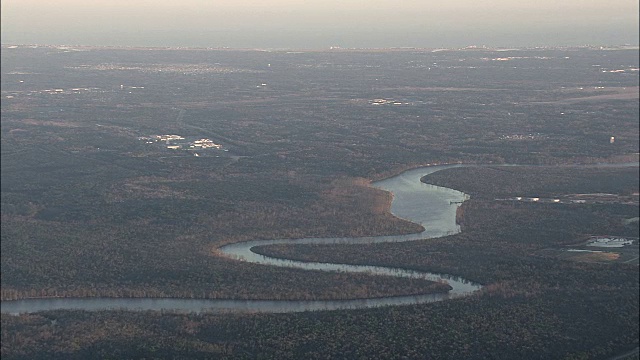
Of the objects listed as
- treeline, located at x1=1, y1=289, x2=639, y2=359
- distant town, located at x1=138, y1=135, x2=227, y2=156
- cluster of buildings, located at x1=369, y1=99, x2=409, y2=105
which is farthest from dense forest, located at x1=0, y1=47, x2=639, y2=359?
distant town, located at x1=138, y1=135, x2=227, y2=156

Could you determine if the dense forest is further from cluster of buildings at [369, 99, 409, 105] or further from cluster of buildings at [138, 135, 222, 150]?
cluster of buildings at [138, 135, 222, 150]

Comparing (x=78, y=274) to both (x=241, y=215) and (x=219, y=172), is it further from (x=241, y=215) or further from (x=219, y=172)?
(x=219, y=172)

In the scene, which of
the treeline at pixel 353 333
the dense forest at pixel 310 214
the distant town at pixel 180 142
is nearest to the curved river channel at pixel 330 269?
the dense forest at pixel 310 214

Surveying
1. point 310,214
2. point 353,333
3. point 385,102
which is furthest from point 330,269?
point 385,102

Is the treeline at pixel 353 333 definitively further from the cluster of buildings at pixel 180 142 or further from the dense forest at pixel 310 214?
the cluster of buildings at pixel 180 142

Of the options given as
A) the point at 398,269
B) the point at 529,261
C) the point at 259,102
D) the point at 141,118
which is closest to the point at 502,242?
the point at 529,261

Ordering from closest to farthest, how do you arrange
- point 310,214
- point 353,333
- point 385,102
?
1. point 353,333
2. point 310,214
3. point 385,102

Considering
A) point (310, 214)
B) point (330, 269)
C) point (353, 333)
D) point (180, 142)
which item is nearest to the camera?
point (353, 333)

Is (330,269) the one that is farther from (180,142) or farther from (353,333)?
(180,142)
